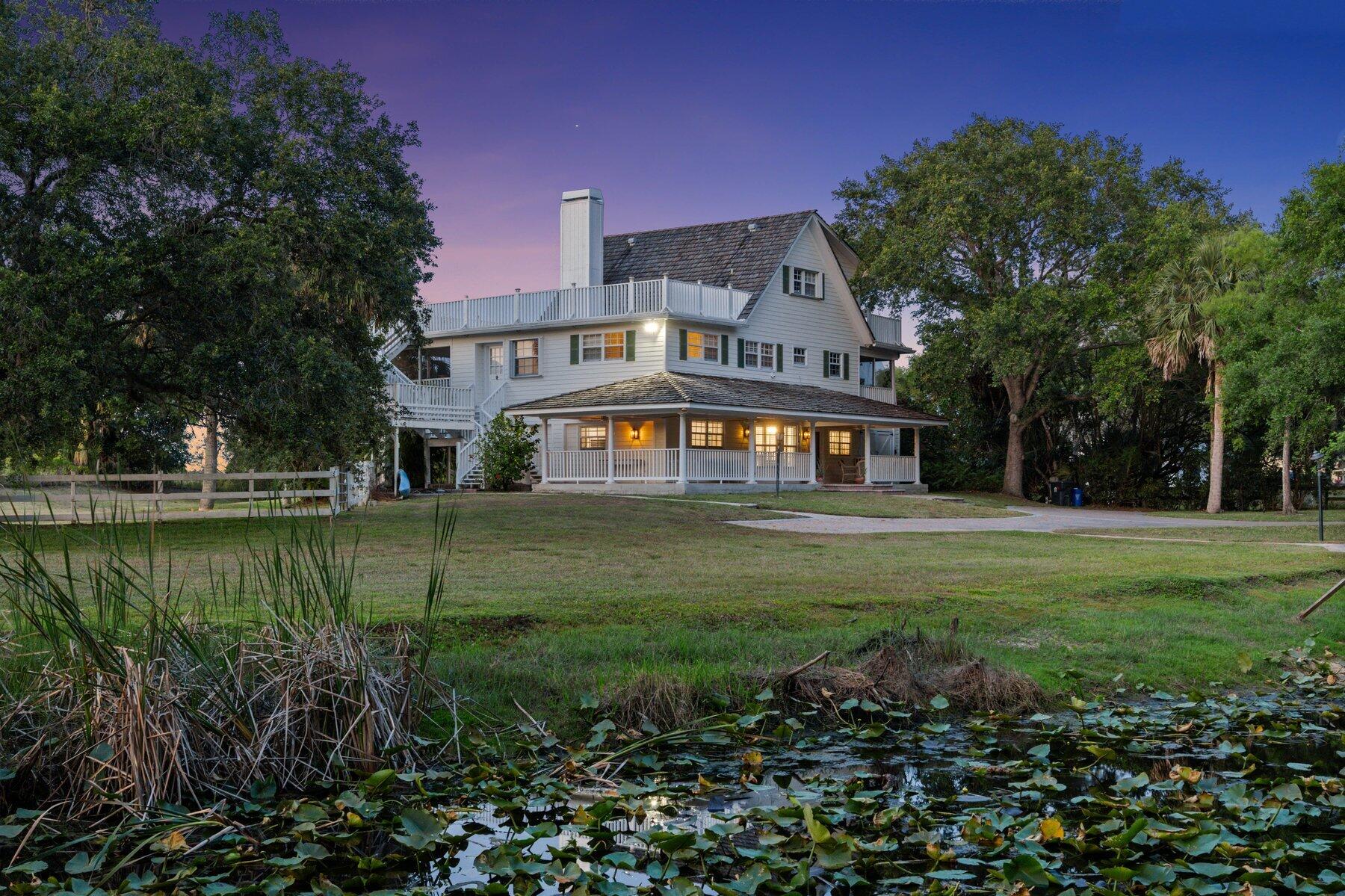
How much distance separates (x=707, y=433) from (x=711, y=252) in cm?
806

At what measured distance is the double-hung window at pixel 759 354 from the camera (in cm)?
3919

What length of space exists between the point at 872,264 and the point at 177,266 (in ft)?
87.2

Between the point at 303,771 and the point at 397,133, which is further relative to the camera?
the point at 397,133

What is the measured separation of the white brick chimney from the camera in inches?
1529

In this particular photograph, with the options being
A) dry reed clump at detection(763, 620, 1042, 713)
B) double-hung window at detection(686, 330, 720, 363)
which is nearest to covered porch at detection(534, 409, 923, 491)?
double-hung window at detection(686, 330, 720, 363)

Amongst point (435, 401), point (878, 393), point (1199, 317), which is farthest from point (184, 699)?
point (878, 393)

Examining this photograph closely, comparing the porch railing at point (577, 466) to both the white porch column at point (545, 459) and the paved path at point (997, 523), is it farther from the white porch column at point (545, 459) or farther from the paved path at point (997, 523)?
the paved path at point (997, 523)

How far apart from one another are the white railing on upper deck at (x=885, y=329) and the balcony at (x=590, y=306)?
756cm

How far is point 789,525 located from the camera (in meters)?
23.1

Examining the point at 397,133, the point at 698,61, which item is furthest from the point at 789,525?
the point at 397,133

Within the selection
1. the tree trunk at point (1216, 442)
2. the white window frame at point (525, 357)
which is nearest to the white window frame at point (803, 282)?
the white window frame at point (525, 357)

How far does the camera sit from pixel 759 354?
3975cm

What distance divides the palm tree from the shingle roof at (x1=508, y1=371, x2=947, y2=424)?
8838 millimetres

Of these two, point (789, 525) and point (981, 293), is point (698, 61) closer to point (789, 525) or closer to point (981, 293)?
point (789, 525)
